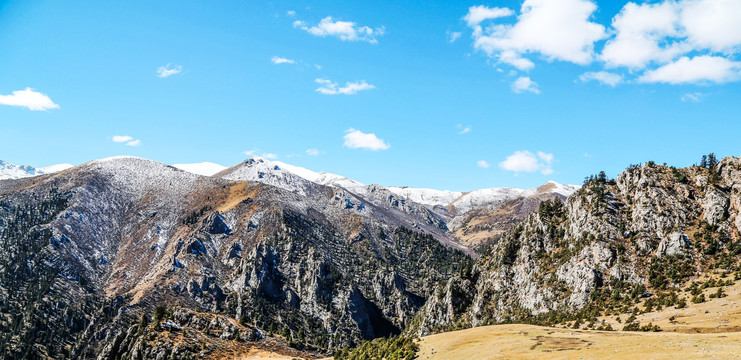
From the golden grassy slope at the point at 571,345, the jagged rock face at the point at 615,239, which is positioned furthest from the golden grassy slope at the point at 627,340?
the jagged rock face at the point at 615,239

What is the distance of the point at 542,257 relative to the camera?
163 metres

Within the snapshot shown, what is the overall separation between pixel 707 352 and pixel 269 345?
100610mm

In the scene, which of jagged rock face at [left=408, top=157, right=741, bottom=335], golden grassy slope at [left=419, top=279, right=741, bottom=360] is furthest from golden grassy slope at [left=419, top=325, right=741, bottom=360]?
jagged rock face at [left=408, top=157, right=741, bottom=335]

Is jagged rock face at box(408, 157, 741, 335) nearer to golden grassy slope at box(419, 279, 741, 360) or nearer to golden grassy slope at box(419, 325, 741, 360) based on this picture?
golden grassy slope at box(419, 279, 741, 360)

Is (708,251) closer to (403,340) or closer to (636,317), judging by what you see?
(636,317)

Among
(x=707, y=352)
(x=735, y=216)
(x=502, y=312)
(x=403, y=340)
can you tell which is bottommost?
(x=502, y=312)

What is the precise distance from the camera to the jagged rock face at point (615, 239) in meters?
121

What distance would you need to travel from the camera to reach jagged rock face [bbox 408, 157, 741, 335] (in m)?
121

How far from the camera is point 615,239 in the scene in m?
138

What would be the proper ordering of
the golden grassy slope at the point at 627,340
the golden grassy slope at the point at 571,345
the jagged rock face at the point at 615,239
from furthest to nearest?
the jagged rock face at the point at 615,239 < the golden grassy slope at the point at 627,340 < the golden grassy slope at the point at 571,345

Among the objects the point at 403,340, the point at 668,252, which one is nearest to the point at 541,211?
the point at 668,252

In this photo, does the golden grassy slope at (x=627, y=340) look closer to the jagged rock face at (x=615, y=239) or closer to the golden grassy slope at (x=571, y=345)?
the golden grassy slope at (x=571, y=345)

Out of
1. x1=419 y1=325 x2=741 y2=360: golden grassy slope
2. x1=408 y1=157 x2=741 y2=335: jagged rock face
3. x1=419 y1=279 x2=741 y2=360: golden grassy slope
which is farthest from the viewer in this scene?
x1=408 y1=157 x2=741 y2=335: jagged rock face

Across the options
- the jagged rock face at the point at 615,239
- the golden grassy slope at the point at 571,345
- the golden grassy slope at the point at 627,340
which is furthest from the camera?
the jagged rock face at the point at 615,239
